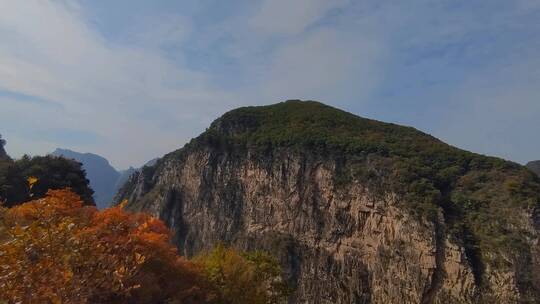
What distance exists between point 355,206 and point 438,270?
648 inches

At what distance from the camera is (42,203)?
784cm

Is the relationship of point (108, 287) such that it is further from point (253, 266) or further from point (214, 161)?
point (214, 161)

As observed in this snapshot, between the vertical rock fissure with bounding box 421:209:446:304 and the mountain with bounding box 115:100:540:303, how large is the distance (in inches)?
4.7

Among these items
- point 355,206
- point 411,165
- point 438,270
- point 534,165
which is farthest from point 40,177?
point 534,165

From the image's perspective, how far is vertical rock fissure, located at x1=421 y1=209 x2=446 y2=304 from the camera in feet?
182

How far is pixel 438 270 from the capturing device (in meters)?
56.0

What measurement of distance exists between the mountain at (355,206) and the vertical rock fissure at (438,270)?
121 millimetres

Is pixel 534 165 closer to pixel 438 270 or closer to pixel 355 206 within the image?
pixel 355 206

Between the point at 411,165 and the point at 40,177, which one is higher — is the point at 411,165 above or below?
above

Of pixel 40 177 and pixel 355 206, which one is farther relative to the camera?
pixel 355 206

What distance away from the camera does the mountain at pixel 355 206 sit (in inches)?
2089

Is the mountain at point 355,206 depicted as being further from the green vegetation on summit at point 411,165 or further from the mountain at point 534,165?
the mountain at point 534,165

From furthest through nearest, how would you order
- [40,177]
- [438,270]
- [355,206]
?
[355,206]
[438,270]
[40,177]

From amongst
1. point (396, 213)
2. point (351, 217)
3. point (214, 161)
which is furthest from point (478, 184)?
point (214, 161)
